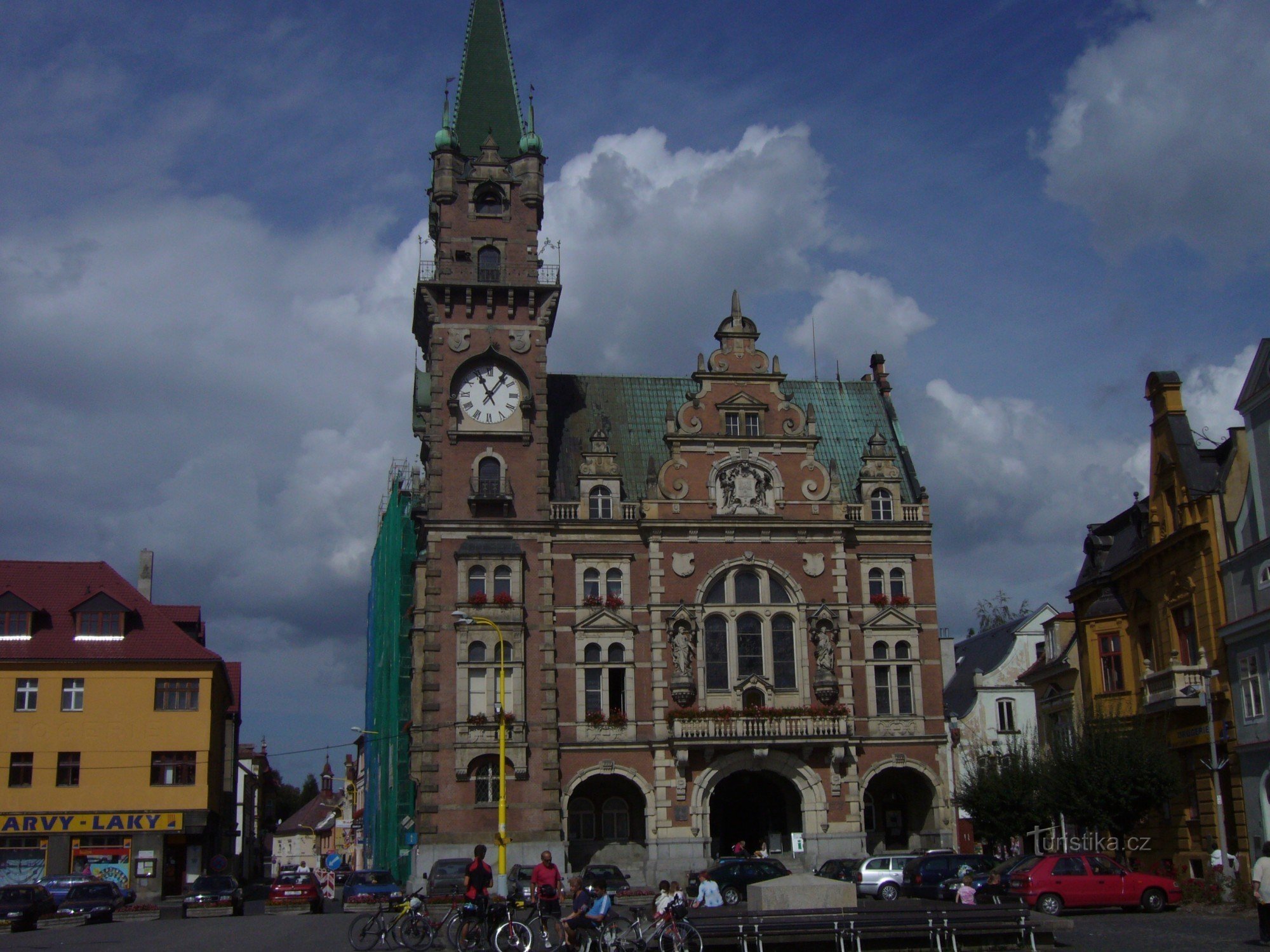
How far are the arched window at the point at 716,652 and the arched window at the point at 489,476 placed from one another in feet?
34.7

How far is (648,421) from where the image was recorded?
62156mm

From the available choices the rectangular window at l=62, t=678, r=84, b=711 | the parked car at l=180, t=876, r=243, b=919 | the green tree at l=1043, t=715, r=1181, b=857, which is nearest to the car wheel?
the green tree at l=1043, t=715, r=1181, b=857

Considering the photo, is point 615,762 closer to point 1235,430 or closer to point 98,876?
point 98,876

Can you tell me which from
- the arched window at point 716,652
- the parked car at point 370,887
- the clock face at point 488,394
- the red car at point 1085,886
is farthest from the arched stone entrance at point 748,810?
the red car at point 1085,886

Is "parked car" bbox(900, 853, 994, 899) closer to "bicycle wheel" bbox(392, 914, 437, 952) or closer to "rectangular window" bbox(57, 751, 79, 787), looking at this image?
"bicycle wheel" bbox(392, 914, 437, 952)

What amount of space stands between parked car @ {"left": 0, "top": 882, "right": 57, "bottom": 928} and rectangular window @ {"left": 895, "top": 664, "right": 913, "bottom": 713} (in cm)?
3371

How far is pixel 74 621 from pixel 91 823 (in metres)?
9.07

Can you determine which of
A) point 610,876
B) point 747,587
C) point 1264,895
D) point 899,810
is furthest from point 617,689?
point 1264,895

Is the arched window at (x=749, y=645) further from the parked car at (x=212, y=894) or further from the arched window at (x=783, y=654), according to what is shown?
the parked car at (x=212, y=894)

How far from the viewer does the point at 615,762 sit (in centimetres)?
5506

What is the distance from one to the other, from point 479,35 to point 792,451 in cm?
2566

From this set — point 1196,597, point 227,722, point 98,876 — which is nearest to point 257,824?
point 227,722

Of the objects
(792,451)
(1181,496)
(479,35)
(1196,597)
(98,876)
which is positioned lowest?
(98,876)

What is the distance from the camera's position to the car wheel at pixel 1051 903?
117 feet
